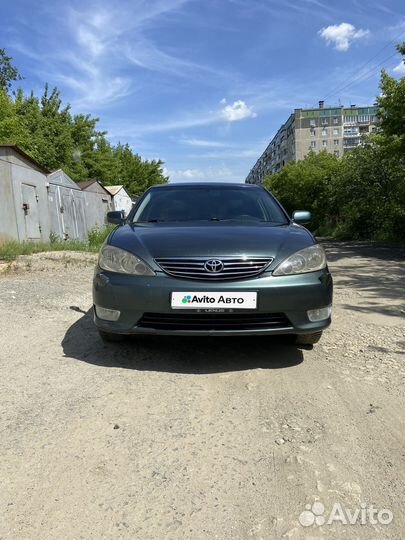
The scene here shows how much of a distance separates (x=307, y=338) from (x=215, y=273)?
40.8 inches

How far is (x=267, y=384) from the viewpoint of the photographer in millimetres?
3205

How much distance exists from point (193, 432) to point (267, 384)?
823 mm

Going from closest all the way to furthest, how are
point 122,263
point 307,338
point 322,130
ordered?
point 122,263
point 307,338
point 322,130

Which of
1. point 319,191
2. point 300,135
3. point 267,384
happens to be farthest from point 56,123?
point 300,135

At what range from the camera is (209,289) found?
3.19 metres

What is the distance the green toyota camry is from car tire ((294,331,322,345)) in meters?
0.02

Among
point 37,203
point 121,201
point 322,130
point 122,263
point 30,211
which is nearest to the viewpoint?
point 122,263

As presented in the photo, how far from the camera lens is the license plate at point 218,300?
3176mm

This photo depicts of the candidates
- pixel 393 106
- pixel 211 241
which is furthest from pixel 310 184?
pixel 211 241

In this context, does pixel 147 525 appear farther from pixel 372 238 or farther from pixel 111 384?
pixel 372 238

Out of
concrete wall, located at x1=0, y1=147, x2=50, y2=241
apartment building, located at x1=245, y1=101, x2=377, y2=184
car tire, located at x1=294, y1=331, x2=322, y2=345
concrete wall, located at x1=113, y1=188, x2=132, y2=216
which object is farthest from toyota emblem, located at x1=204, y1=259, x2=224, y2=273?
apartment building, located at x1=245, y1=101, x2=377, y2=184

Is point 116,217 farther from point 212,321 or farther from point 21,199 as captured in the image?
point 21,199

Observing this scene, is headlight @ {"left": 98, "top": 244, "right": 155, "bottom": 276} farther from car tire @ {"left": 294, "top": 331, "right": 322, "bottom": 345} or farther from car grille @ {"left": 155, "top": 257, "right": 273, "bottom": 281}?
car tire @ {"left": 294, "top": 331, "right": 322, "bottom": 345}

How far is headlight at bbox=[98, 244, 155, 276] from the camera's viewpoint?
3.32m
